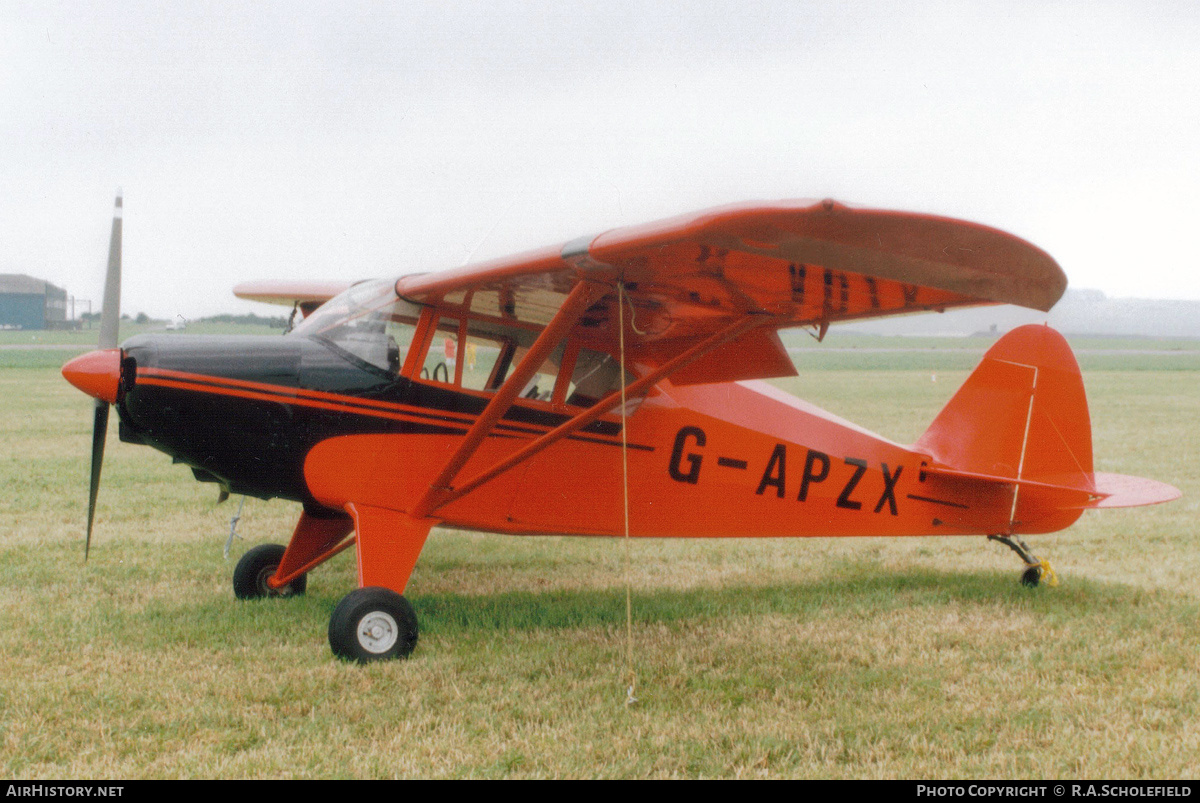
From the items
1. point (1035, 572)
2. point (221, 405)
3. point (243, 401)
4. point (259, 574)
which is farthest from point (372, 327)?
point (1035, 572)

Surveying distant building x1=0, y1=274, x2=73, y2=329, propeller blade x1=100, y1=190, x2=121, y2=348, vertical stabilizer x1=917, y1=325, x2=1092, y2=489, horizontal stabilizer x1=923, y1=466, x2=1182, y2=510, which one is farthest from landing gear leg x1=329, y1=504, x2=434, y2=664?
distant building x1=0, y1=274, x2=73, y2=329

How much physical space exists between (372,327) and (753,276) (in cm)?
236

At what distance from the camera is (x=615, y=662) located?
189 inches

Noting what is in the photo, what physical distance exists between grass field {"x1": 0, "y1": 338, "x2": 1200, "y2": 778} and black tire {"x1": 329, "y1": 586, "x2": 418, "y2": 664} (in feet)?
0.46

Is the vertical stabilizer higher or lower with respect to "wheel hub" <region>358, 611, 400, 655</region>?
higher

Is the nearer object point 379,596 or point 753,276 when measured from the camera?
point 753,276

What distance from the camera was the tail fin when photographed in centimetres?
646

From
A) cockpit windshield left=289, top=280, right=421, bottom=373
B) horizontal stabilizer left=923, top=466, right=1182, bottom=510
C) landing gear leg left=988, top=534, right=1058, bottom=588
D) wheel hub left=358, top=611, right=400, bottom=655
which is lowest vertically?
wheel hub left=358, top=611, right=400, bottom=655

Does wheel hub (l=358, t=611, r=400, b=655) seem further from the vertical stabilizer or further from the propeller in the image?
the vertical stabilizer

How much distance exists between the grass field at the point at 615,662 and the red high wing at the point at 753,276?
1653mm

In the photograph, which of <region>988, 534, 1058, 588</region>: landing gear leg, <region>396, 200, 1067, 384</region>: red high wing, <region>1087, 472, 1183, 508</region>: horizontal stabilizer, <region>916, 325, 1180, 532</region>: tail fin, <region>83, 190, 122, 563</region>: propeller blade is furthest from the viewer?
<region>916, 325, 1180, 532</region>: tail fin

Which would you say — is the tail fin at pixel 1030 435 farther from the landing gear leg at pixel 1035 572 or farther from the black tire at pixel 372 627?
the black tire at pixel 372 627

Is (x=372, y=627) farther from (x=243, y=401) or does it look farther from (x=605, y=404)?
(x=605, y=404)

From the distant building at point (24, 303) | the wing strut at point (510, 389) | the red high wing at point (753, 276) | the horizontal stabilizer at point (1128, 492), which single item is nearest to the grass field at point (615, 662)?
the horizontal stabilizer at point (1128, 492)
